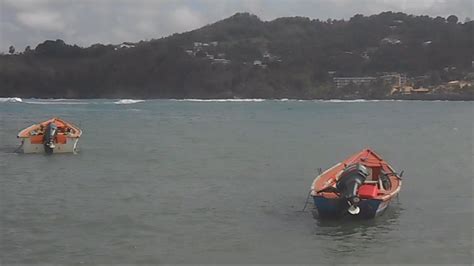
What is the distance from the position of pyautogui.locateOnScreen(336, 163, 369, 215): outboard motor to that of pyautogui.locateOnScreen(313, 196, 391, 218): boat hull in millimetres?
140

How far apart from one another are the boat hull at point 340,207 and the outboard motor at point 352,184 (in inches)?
5.5

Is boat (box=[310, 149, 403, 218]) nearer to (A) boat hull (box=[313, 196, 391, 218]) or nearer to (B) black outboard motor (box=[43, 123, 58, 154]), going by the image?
(A) boat hull (box=[313, 196, 391, 218])

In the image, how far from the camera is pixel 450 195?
70.2ft

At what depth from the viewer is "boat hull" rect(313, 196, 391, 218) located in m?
16.5

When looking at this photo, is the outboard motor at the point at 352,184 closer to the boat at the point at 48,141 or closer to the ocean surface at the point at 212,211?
the ocean surface at the point at 212,211

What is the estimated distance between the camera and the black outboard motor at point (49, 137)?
30.2m

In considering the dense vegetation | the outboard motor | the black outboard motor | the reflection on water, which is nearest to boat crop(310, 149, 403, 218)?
the outboard motor

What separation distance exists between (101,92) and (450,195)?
149 meters

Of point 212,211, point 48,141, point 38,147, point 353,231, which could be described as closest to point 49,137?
point 48,141

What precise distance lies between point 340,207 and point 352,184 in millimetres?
599

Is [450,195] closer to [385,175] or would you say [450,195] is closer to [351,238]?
[385,175]

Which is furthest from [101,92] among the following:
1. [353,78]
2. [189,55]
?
[353,78]

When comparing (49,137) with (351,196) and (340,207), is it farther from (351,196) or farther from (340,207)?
(351,196)

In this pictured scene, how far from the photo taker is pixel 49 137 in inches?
1199
